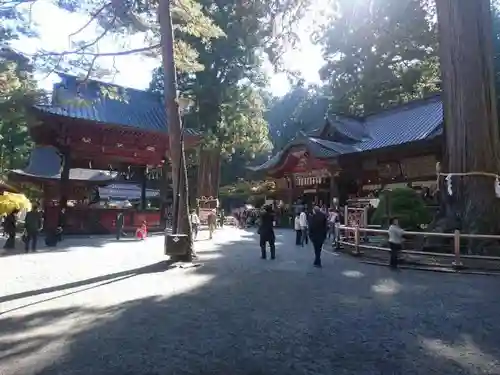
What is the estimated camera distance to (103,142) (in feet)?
71.8

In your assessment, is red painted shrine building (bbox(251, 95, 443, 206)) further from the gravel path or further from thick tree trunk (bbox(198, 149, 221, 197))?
the gravel path

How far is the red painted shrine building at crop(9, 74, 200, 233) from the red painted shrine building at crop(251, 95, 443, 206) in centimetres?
723

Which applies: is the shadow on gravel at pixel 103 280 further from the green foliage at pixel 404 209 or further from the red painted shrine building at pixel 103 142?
the red painted shrine building at pixel 103 142

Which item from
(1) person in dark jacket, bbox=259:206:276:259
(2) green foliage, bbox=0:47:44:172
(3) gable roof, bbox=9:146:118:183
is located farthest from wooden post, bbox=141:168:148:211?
(1) person in dark jacket, bbox=259:206:276:259

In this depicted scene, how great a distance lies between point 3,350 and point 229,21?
26338 millimetres

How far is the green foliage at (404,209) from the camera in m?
13.2

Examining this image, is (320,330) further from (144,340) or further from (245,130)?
(245,130)

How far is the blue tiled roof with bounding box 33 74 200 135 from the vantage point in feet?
61.1

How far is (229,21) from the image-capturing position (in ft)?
91.5

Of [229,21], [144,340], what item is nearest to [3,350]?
[144,340]

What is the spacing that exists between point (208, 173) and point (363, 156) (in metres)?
12.8

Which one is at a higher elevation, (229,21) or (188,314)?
(229,21)

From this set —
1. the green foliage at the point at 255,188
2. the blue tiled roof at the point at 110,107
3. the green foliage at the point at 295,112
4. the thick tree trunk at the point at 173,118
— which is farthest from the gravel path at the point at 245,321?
the green foliage at the point at 295,112

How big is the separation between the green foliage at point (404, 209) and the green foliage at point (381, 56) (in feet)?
41.8
